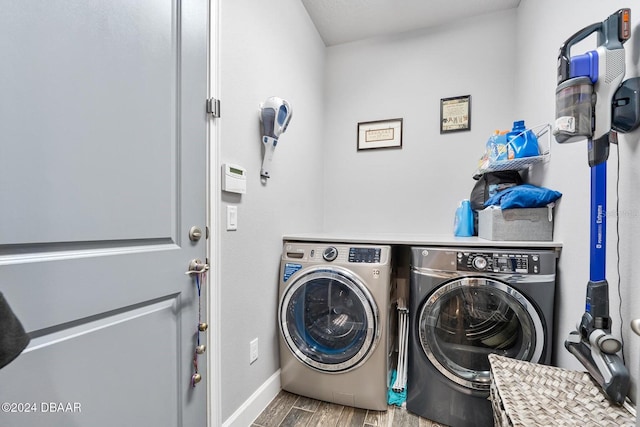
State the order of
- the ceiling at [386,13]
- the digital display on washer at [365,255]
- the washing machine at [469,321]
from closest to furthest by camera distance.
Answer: the washing machine at [469,321] → the digital display on washer at [365,255] → the ceiling at [386,13]

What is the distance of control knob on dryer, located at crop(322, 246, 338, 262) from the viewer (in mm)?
1604

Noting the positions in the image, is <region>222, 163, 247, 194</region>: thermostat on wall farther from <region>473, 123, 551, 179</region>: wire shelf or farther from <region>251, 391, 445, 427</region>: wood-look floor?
<region>473, 123, 551, 179</region>: wire shelf

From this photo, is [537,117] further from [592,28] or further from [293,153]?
[293,153]

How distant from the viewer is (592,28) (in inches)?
34.8

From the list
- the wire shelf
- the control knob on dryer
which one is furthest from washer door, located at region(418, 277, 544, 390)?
the wire shelf

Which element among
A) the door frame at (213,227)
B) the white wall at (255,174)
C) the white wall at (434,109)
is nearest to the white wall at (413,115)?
the white wall at (434,109)

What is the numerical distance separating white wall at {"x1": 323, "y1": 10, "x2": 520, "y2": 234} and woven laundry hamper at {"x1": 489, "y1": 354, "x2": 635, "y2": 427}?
1.29 meters

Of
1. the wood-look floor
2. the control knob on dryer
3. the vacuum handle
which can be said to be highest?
the vacuum handle

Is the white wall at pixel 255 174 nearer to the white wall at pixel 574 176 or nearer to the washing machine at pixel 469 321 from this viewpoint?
the washing machine at pixel 469 321

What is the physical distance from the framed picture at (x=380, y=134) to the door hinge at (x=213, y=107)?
1531mm

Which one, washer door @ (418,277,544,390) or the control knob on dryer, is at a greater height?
the control knob on dryer

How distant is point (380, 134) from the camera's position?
2391 millimetres

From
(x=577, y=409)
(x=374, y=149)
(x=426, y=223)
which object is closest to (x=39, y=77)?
(x=577, y=409)

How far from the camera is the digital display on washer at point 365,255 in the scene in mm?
1545
